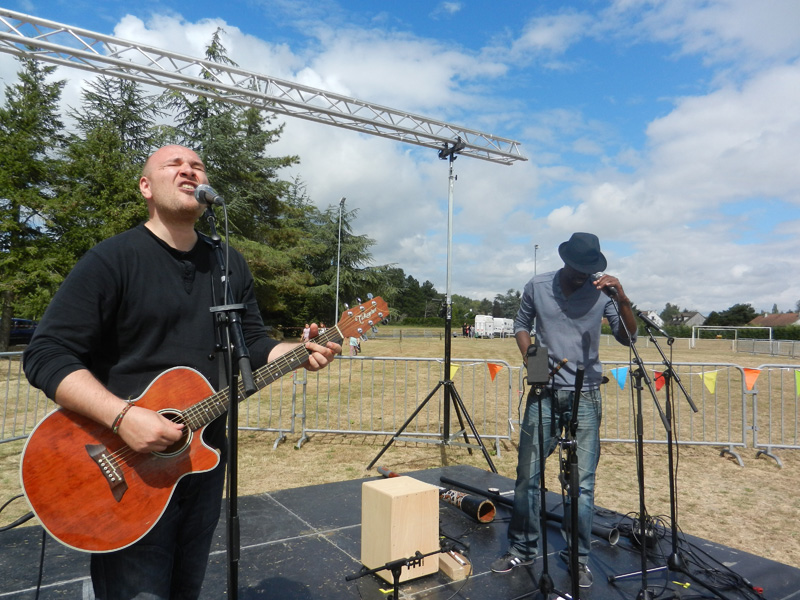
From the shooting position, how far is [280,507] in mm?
4770

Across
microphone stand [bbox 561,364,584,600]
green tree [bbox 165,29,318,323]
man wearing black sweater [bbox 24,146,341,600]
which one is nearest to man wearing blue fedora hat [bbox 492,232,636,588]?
microphone stand [bbox 561,364,584,600]

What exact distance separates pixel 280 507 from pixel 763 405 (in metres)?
13.2

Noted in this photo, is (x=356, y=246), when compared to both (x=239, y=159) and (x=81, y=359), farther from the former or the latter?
(x=81, y=359)

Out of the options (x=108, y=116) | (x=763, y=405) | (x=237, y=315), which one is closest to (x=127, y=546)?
(x=237, y=315)

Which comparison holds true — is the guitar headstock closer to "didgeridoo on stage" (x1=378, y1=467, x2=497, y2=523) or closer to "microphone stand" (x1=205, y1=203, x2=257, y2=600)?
"microphone stand" (x1=205, y1=203, x2=257, y2=600)

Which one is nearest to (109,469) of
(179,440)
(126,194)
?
(179,440)

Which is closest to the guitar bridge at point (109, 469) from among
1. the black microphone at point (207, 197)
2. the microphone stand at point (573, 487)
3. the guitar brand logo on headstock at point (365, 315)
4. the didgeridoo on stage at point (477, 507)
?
the black microphone at point (207, 197)

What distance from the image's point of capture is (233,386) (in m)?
1.79

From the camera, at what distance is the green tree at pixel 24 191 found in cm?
1620

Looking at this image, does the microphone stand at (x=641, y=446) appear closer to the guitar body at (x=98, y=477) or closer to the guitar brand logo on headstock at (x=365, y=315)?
the guitar brand logo on headstock at (x=365, y=315)

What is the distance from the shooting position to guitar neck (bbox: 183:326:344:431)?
1993 mm

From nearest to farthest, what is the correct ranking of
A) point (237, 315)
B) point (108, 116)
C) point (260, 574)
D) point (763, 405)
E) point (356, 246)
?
point (237, 315), point (260, 574), point (763, 405), point (108, 116), point (356, 246)

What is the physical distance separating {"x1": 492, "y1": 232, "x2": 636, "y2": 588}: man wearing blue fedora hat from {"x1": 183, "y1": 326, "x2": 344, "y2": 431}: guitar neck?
1.72 metres

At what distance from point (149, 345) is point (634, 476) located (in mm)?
6699
